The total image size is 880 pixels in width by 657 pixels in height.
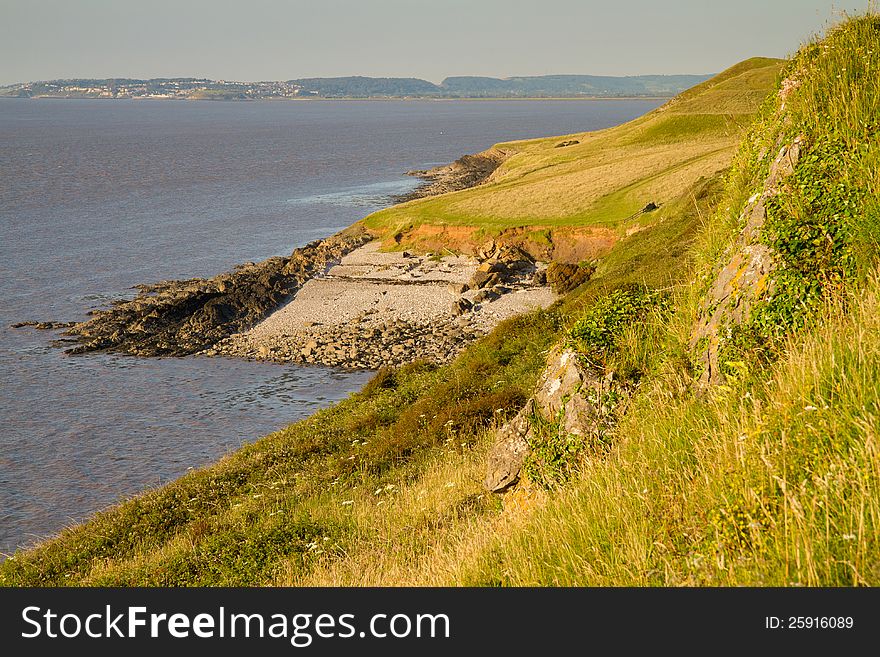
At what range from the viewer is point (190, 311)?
170ft

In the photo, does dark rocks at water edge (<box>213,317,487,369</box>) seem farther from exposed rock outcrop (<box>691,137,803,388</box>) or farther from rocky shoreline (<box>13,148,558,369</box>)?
exposed rock outcrop (<box>691,137,803,388</box>)

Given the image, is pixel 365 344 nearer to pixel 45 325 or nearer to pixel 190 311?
pixel 190 311

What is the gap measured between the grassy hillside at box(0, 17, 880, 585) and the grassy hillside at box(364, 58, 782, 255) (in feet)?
119

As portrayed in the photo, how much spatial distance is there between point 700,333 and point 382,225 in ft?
209

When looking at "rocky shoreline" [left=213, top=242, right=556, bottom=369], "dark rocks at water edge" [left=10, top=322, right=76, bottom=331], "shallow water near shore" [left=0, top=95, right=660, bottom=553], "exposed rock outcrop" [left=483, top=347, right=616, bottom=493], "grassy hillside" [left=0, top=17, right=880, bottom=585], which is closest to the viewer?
"grassy hillside" [left=0, top=17, right=880, bottom=585]

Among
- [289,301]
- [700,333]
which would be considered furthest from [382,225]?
[700,333]

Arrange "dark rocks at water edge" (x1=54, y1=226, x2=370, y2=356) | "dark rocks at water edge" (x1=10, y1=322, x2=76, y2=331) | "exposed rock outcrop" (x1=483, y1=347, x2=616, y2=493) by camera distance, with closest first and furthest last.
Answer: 1. "exposed rock outcrop" (x1=483, y1=347, x2=616, y2=493)
2. "dark rocks at water edge" (x1=54, y1=226, x2=370, y2=356)
3. "dark rocks at water edge" (x1=10, y1=322, x2=76, y2=331)

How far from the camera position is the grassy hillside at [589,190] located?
59.9m

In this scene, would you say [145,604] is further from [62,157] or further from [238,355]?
[62,157]

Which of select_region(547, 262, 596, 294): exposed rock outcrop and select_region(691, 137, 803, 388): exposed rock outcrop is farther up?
select_region(691, 137, 803, 388): exposed rock outcrop

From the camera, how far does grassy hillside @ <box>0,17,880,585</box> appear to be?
5625mm

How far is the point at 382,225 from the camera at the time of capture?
72688 millimetres

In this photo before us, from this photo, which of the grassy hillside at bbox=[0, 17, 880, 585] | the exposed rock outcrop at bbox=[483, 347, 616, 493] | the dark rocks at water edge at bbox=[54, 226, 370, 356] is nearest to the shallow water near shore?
the dark rocks at water edge at bbox=[54, 226, 370, 356]

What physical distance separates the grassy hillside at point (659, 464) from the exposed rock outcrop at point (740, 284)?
142mm
